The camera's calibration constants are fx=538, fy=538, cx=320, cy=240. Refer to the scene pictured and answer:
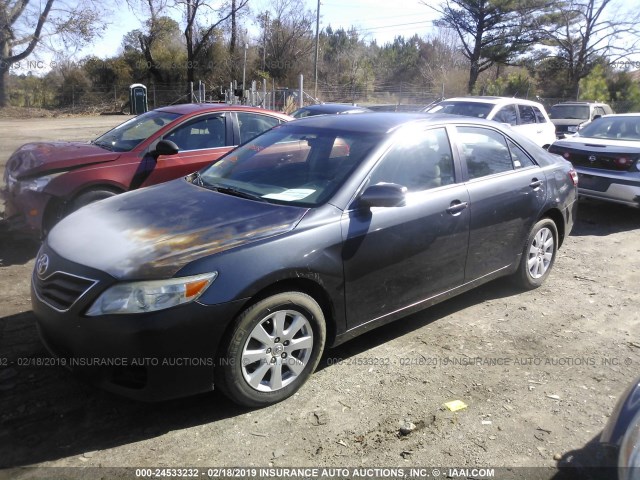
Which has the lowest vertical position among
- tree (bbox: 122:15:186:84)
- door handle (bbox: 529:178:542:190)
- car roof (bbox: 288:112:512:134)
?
door handle (bbox: 529:178:542:190)

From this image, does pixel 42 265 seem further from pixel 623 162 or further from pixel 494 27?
pixel 494 27

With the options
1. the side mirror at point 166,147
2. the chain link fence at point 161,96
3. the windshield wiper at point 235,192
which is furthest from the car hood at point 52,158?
the chain link fence at point 161,96

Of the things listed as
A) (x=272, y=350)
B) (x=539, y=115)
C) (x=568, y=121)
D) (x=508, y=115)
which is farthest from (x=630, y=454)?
(x=568, y=121)

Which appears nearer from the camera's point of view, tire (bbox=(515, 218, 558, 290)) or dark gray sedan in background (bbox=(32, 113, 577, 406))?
dark gray sedan in background (bbox=(32, 113, 577, 406))

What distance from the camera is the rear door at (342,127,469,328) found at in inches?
137

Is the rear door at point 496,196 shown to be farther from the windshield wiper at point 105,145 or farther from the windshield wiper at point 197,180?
the windshield wiper at point 105,145

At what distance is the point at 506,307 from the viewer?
4816 millimetres

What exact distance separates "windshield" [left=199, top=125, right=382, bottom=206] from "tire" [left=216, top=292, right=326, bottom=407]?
2.47ft

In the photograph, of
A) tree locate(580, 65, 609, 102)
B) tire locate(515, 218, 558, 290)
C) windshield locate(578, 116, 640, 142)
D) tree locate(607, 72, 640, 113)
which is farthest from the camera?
tree locate(580, 65, 609, 102)

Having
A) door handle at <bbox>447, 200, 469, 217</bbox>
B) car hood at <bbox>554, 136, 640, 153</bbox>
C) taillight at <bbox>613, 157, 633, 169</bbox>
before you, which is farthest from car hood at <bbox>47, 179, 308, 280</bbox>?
car hood at <bbox>554, 136, 640, 153</bbox>

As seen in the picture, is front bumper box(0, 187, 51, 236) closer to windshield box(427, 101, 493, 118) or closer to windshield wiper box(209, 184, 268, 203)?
windshield wiper box(209, 184, 268, 203)

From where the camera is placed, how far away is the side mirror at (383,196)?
3412 mm

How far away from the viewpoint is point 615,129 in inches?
361

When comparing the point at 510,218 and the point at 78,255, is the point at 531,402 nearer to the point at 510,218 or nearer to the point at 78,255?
the point at 510,218
